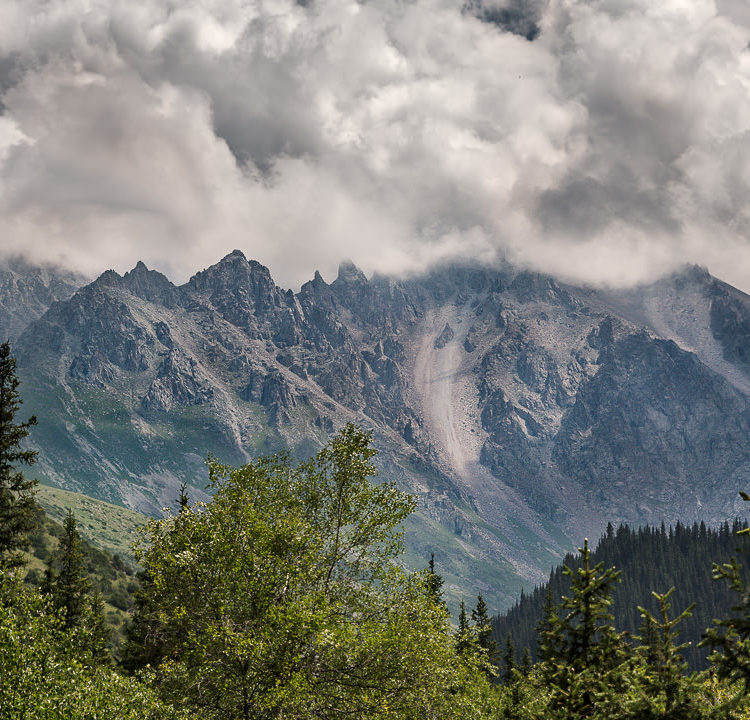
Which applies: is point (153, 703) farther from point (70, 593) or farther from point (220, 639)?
point (70, 593)

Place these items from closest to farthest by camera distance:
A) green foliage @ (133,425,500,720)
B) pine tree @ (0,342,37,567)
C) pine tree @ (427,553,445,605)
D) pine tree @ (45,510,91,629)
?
green foliage @ (133,425,500,720)
pine tree @ (427,553,445,605)
pine tree @ (0,342,37,567)
pine tree @ (45,510,91,629)

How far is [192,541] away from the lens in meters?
28.0

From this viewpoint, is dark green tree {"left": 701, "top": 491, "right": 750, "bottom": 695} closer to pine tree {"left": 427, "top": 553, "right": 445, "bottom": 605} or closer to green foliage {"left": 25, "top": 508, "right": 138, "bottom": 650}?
pine tree {"left": 427, "top": 553, "right": 445, "bottom": 605}

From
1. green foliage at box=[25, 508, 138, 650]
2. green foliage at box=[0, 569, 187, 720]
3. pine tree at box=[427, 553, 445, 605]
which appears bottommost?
green foliage at box=[0, 569, 187, 720]

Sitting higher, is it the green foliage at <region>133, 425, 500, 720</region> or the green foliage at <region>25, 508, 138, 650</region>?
the green foliage at <region>25, 508, 138, 650</region>

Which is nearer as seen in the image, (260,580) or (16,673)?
(16,673)

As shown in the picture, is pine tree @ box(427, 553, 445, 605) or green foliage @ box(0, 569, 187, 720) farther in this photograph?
pine tree @ box(427, 553, 445, 605)

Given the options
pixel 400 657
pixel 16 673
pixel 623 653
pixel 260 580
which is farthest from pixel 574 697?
pixel 16 673

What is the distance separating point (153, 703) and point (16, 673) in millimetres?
5279

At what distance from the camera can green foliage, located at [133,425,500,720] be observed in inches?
1009

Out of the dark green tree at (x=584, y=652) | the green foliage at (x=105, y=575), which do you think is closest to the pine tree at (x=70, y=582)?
the dark green tree at (x=584, y=652)

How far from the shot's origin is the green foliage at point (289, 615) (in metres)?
25.6

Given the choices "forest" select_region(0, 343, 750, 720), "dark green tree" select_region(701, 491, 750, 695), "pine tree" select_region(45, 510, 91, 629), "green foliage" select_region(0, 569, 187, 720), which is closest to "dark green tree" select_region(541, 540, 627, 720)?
"forest" select_region(0, 343, 750, 720)

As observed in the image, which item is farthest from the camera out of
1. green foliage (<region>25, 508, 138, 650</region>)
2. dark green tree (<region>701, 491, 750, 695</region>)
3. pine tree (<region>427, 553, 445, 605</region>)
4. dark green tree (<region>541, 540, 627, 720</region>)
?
green foliage (<region>25, 508, 138, 650</region>)
